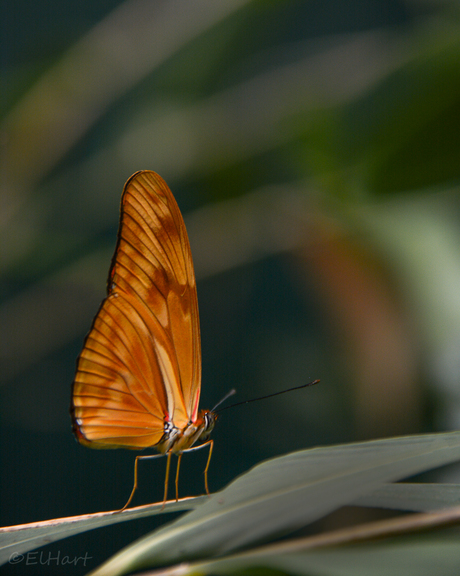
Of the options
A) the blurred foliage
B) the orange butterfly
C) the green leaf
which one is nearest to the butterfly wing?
the orange butterfly

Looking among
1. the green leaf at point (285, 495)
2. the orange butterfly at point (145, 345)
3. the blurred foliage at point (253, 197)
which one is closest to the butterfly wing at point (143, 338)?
the orange butterfly at point (145, 345)

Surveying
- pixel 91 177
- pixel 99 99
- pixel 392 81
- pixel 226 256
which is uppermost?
pixel 99 99

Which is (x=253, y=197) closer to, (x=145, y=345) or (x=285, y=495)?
(x=145, y=345)

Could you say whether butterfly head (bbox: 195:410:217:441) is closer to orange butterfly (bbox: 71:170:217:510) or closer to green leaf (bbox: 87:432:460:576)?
orange butterfly (bbox: 71:170:217:510)

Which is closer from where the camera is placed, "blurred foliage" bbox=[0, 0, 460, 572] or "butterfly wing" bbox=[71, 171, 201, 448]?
"butterfly wing" bbox=[71, 171, 201, 448]

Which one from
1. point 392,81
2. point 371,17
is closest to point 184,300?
point 392,81

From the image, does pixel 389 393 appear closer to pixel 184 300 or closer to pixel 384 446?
pixel 184 300

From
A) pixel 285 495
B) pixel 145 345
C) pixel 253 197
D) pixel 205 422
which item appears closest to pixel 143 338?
pixel 145 345

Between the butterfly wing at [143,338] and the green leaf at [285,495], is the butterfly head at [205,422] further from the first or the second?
the green leaf at [285,495]
